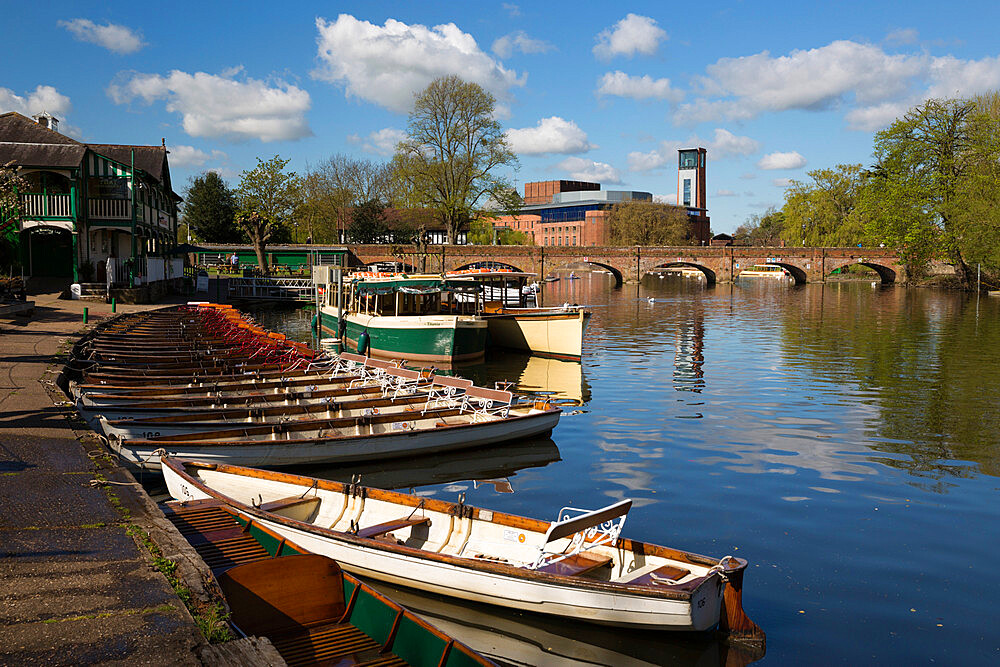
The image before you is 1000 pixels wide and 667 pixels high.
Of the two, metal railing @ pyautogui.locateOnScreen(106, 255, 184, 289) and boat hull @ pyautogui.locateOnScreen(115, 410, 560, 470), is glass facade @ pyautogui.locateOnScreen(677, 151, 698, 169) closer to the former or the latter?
metal railing @ pyautogui.locateOnScreen(106, 255, 184, 289)

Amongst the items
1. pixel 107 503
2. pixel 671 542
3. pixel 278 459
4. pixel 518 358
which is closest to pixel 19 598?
pixel 107 503

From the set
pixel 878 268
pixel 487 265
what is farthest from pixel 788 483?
pixel 878 268

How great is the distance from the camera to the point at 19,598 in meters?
5.79

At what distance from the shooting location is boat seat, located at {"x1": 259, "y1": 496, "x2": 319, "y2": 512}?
930 centimetres

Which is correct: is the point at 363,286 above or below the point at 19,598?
above

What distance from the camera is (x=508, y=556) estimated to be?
8.42 m

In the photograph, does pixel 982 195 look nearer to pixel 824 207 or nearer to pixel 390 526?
pixel 824 207

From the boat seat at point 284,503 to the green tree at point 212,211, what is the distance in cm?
7253

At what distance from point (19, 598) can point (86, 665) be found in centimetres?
134

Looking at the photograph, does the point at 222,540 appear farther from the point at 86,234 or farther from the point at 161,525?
the point at 86,234

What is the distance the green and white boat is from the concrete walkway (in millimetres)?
15186

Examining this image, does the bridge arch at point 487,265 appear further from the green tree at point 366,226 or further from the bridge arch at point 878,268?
the bridge arch at point 878,268

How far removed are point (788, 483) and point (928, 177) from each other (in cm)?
6585

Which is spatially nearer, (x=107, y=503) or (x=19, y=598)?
(x=19, y=598)
